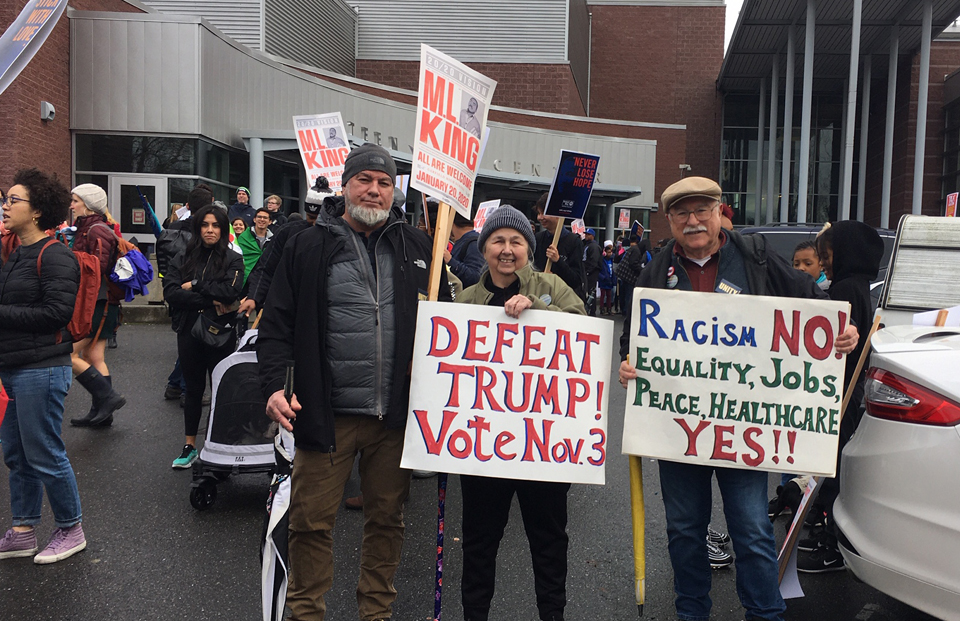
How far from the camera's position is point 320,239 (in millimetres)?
3406

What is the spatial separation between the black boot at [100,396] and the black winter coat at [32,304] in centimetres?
301

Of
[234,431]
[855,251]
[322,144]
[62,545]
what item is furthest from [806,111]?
[62,545]

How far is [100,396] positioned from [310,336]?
4.69 metres

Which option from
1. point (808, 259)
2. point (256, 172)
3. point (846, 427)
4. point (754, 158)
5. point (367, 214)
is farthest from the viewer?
point (754, 158)

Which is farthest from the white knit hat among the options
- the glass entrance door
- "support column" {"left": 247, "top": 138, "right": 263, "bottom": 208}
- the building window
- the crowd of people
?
the building window

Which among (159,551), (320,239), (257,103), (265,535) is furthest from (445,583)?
(257,103)

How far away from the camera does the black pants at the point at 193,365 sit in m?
5.95

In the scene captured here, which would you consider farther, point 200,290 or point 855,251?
point 200,290

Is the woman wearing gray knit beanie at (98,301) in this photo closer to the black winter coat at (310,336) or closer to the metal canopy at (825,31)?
the black winter coat at (310,336)

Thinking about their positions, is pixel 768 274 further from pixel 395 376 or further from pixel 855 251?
pixel 395 376

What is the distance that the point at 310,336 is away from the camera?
3330 millimetres

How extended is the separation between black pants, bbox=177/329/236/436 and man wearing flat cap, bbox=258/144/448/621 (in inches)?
111

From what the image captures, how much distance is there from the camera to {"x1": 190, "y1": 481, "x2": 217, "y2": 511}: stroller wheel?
524 cm

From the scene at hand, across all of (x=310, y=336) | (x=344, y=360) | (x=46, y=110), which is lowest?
(x=344, y=360)
